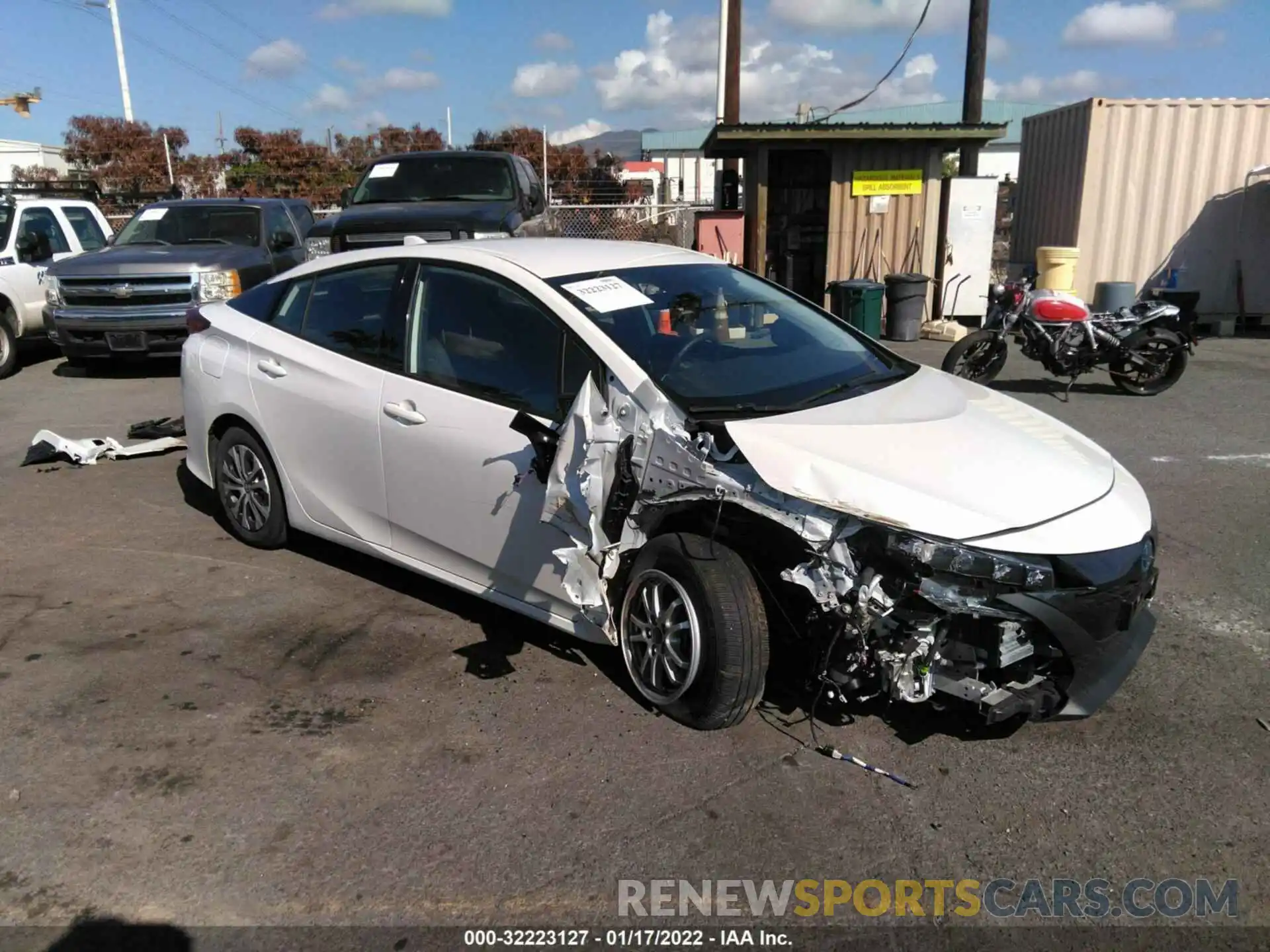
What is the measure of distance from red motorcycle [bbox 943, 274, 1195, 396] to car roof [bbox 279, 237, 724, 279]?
547cm

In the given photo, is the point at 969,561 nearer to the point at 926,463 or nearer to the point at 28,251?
the point at 926,463

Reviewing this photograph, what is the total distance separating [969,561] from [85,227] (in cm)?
1314

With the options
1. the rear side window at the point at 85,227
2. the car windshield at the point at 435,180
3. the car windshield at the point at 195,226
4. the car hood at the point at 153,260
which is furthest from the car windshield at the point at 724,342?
the rear side window at the point at 85,227

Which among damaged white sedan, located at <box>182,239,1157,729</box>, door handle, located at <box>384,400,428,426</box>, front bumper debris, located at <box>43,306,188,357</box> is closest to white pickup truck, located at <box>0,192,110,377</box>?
front bumper debris, located at <box>43,306,188,357</box>

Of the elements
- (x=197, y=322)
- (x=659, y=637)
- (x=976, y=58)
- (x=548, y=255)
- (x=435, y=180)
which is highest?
(x=976, y=58)

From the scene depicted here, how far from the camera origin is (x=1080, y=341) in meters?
9.36

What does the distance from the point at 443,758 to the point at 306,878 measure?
0.67 metres

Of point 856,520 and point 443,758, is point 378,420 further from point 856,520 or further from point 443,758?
point 856,520

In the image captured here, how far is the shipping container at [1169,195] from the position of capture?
13727 mm

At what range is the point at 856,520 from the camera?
→ 3.05 meters

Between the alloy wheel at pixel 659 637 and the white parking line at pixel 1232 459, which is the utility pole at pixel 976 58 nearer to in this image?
the white parking line at pixel 1232 459

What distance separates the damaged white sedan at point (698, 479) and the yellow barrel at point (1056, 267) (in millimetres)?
10045

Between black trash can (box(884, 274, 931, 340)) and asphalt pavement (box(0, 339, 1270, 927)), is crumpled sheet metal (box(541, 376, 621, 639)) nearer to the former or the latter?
asphalt pavement (box(0, 339, 1270, 927))

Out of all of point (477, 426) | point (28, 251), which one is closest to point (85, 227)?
point (28, 251)
